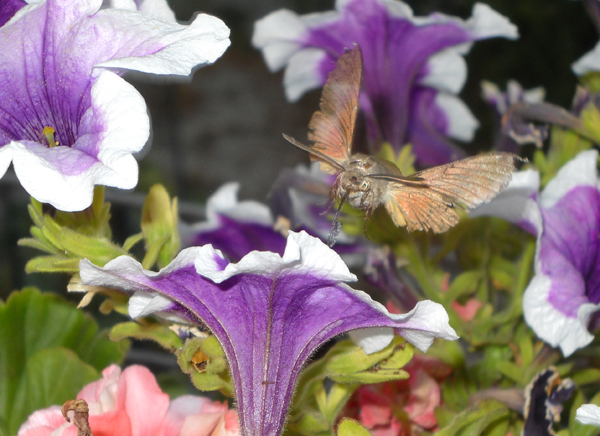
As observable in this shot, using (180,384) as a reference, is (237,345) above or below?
above

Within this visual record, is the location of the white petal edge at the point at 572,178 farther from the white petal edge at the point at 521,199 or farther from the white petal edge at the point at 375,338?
the white petal edge at the point at 375,338

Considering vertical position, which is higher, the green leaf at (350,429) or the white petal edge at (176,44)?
the white petal edge at (176,44)

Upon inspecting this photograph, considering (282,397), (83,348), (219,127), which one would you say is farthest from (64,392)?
(219,127)

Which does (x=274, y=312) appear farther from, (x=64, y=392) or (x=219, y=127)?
(x=219, y=127)

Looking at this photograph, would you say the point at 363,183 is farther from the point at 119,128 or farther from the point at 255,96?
the point at 255,96

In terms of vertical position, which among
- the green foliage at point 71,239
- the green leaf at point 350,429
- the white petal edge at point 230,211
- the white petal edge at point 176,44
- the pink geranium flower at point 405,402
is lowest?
the pink geranium flower at point 405,402

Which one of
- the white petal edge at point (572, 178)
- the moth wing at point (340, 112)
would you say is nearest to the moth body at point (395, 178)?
the moth wing at point (340, 112)

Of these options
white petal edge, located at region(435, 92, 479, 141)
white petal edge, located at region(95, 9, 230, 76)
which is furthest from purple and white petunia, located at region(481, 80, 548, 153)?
white petal edge, located at region(95, 9, 230, 76)
